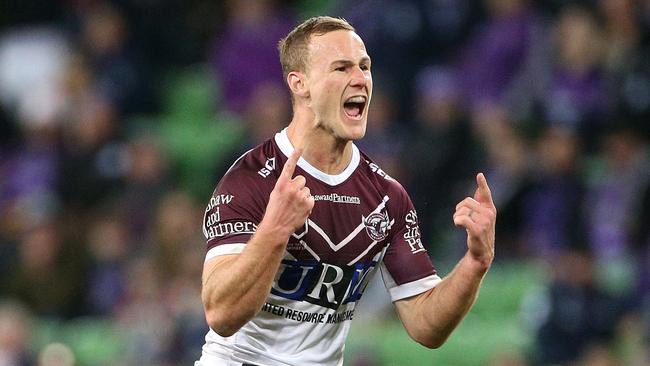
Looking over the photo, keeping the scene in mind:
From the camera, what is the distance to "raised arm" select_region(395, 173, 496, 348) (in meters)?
5.41

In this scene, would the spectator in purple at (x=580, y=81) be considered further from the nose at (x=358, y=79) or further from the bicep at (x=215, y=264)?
the bicep at (x=215, y=264)

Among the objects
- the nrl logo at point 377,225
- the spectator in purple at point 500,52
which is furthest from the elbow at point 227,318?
the spectator in purple at point 500,52

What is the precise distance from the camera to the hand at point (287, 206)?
5.01 meters

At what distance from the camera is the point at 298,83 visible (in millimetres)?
5660

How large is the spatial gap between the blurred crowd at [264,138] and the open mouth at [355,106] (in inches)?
160

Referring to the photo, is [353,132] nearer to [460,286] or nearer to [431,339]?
[460,286]

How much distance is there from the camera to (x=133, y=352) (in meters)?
10.6

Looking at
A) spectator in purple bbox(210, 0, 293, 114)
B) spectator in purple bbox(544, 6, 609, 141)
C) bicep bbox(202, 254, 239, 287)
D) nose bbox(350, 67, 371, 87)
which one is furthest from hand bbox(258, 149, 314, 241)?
spectator in purple bbox(210, 0, 293, 114)

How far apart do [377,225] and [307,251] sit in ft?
1.21

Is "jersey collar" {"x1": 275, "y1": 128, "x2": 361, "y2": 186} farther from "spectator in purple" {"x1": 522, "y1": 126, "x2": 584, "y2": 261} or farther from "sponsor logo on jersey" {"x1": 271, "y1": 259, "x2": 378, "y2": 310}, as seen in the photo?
"spectator in purple" {"x1": 522, "y1": 126, "x2": 584, "y2": 261}

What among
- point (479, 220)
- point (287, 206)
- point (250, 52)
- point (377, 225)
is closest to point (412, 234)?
point (377, 225)

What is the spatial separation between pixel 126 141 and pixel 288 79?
273 inches

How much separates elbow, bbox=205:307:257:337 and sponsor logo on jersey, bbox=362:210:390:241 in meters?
0.81

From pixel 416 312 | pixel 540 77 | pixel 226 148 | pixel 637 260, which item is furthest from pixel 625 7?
pixel 416 312
